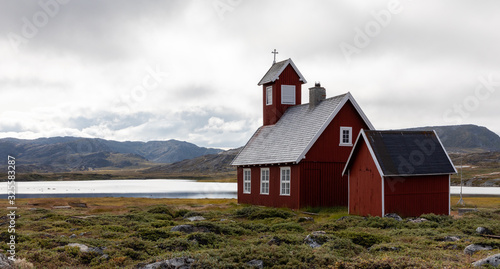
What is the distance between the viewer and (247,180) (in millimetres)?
39531

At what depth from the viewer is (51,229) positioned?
879 inches

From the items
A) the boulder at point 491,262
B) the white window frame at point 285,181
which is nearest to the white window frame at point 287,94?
the white window frame at point 285,181

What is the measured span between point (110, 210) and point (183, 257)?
2531cm

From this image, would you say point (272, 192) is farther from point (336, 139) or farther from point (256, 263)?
point (256, 263)

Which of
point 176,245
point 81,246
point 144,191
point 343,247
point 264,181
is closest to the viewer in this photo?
point 343,247

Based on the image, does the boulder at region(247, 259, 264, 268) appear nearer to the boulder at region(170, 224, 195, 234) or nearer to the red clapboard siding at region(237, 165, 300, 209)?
the boulder at region(170, 224, 195, 234)

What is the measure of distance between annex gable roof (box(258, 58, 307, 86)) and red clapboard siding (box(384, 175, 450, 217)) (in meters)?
15.3

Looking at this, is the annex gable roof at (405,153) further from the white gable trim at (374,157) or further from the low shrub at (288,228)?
the low shrub at (288,228)

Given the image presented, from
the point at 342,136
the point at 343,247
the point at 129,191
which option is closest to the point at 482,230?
the point at 343,247

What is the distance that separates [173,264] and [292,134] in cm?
2337

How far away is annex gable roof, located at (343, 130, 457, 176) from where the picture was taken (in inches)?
1057

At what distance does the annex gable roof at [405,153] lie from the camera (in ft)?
88.1

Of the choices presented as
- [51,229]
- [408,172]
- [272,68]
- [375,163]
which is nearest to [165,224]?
[51,229]

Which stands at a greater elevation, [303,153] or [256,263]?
[303,153]
